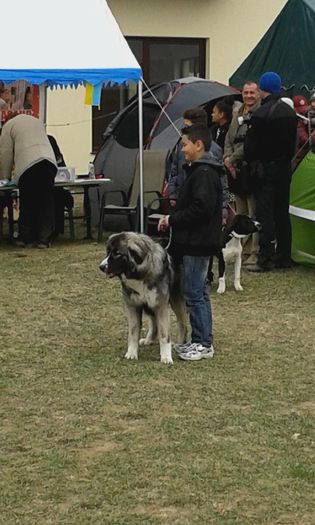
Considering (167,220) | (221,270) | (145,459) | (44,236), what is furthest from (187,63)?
(145,459)

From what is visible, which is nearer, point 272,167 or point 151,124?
point 272,167

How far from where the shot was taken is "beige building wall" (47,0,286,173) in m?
17.7

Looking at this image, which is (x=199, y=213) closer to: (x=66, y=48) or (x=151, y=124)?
(x=66, y=48)

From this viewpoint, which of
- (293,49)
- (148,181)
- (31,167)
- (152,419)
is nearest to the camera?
(152,419)

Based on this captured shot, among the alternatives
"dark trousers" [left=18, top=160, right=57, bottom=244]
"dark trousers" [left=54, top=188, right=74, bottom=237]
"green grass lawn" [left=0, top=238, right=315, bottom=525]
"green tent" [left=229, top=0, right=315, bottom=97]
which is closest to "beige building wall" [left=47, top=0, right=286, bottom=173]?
"dark trousers" [left=54, top=188, right=74, bottom=237]

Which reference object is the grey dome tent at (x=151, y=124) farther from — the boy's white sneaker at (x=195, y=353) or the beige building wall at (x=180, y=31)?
the boy's white sneaker at (x=195, y=353)

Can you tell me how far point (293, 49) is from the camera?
12.4 meters

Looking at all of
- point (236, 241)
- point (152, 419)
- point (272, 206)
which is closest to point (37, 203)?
point (272, 206)

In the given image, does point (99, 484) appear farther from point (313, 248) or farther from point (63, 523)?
point (313, 248)

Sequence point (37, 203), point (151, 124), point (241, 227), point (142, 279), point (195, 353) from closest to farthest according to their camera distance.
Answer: point (142, 279), point (195, 353), point (241, 227), point (37, 203), point (151, 124)

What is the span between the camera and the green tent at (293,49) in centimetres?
1209

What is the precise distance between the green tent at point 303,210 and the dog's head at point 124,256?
4.36m

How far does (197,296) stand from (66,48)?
511 cm

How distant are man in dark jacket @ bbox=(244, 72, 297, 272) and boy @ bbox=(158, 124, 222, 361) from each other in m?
3.56
